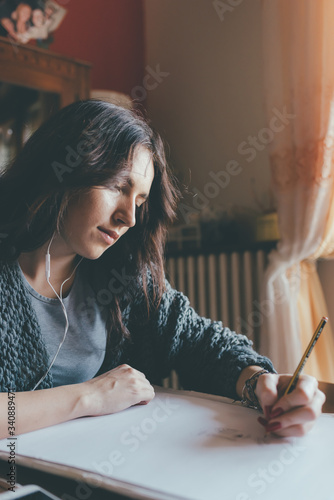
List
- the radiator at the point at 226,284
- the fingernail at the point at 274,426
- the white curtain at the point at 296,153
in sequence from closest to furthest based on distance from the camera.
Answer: the fingernail at the point at 274,426 < the white curtain at the point at 296,153 < the radiator at the point at 226,284

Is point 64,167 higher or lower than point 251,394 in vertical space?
higher

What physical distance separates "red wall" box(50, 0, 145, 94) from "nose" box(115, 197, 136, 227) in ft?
6.12

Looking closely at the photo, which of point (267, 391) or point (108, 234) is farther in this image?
point (108, 234)

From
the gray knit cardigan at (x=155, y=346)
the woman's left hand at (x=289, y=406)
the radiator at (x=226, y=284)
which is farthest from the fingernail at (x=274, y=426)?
the radiator at (x=226, y=284)

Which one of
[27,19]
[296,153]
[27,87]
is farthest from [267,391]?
[27,19]

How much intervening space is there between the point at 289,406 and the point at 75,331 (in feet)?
1.57

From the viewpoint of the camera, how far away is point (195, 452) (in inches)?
22.2

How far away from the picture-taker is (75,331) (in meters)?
0.98

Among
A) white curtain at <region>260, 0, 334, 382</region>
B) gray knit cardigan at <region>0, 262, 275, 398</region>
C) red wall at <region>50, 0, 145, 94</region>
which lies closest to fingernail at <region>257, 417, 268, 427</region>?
gray knit cardigan at <region>0, 262, 275, 398</region>

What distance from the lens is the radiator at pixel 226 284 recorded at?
191 centimetres

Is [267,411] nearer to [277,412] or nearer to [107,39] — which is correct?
[277,412]

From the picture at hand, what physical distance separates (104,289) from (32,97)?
1.30 metres

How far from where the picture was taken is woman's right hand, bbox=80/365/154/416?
717mm

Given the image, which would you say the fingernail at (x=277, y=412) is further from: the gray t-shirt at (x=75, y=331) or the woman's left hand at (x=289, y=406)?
the gray t-shirt at (x=75, y=331)
